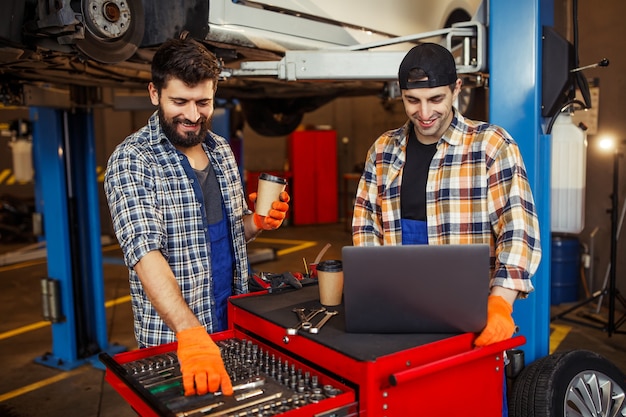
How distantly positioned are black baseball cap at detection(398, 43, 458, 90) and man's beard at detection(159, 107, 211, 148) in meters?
0.61

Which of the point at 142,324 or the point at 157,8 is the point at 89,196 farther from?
the point at 142,324

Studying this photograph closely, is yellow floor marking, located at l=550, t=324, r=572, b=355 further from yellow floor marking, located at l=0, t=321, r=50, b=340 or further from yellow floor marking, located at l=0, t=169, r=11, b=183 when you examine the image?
yellow floor marking, located at l=0, t=169, r=11, b=183

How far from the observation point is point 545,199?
2.35 meters

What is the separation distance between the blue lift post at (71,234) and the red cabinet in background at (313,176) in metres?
6.33

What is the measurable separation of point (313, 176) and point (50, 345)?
257 inches

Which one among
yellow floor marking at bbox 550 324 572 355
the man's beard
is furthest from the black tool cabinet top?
yellow floor marking at bbox 550 324 572 355

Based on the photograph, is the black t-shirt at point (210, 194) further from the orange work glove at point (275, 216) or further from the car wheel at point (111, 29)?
the car wheel at point (111, 29)

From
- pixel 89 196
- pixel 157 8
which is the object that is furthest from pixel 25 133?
pixel 157 8

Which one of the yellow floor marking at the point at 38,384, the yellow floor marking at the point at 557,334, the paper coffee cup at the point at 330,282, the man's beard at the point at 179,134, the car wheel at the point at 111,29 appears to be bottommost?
the yellow floor marking at the point at 38,384

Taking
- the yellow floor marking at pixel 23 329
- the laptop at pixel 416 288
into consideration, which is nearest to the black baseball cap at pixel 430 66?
the laptop at pixel 416 288

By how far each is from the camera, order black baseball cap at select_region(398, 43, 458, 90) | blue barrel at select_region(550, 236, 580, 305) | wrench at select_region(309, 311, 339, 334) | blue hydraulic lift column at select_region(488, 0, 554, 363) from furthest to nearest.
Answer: blue barrel at select_region(550, 236, 580, 305) → blue hydraulic lift column at select_region(488, 0, 554, 363) → black baseball cap at select_region(398, 43, 458, 90) → wrench at select_region(309, 311, 339, 334)

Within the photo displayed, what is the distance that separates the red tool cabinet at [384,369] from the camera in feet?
3.78

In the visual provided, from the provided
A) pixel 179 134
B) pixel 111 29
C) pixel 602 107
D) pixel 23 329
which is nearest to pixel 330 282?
pixel 179 134

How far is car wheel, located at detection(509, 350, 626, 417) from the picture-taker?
209cm
